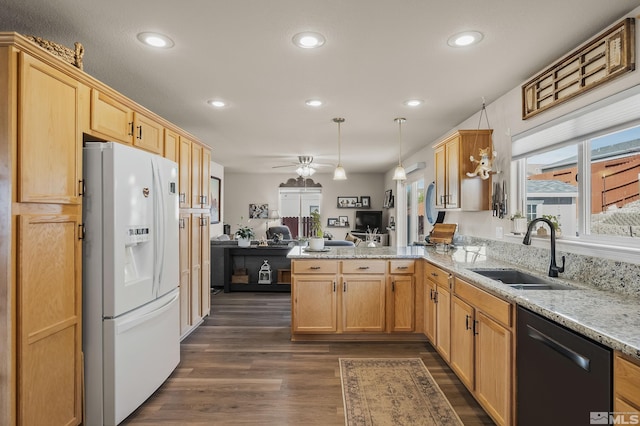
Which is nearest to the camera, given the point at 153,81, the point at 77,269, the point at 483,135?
the point at 77,269

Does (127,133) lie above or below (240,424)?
above

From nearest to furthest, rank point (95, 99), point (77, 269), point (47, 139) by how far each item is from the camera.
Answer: point (47, 139) < point (77, 269) < point (95, 99)

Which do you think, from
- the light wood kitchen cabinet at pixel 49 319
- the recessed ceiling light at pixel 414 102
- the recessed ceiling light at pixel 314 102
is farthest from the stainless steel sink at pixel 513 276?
the light wood kitchen cabinet at pixel 49 319

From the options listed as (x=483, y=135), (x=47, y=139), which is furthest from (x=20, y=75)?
(x=483, y=135)

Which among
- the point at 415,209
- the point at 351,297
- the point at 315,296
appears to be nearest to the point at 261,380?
the point at 315,296

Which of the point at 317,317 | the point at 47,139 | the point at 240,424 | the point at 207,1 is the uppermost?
the point at 207,1

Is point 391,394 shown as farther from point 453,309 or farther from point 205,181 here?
point 205,181

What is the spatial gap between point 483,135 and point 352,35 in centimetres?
195

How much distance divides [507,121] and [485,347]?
2.08 m

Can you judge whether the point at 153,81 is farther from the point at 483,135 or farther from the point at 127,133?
the point at 483,135

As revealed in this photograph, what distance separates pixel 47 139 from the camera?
176 centimetres

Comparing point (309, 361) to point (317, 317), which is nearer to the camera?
point (309, 361)

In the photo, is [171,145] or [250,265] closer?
[171,145]

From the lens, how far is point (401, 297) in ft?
11.4
